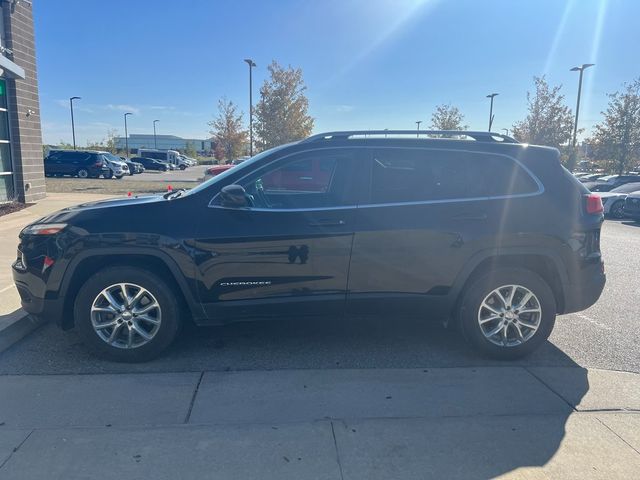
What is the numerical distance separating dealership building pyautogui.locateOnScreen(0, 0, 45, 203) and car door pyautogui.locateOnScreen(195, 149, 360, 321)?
995 cm

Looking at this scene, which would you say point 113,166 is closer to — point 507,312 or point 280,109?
point 280,109

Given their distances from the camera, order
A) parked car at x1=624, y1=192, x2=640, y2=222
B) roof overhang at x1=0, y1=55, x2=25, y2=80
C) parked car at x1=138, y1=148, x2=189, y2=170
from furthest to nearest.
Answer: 1. parked car at x1=138, y1=148, x2=189, y2=170
2. parked car at x1=624, y1=192, x2=640, y2=222
3. roof overhang at x1=0, y1=55, x2=25, y2=80

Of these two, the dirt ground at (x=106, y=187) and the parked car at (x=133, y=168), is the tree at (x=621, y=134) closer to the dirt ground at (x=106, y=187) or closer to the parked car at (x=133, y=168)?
the dirt ground at (x=106, y=187)

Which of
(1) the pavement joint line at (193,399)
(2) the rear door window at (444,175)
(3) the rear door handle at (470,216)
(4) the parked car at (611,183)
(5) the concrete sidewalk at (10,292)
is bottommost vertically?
(1) the pavement joint line at (193,399)

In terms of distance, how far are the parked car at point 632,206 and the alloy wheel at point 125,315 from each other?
16123 mm

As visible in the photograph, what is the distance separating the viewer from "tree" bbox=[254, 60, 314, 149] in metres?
27.2

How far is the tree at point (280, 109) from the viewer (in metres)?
27.2

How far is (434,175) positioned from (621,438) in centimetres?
222

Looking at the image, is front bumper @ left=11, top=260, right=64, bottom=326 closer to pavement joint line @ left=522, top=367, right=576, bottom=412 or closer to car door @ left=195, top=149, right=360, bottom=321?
car door @ left=195, top=149, right=360, bottom=321

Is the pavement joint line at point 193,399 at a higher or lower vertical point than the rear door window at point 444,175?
lower

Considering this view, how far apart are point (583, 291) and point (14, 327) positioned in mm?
4940

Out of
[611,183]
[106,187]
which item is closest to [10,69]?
[106,187]

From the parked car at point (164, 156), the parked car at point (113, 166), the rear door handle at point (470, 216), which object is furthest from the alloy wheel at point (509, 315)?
the parked car at point (164, 156)

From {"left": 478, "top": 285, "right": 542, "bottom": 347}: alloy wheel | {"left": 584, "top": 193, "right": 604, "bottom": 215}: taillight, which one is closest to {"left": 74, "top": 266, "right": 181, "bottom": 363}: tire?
{"left": 478, "top": 285, "right": 542, "bottom": 347}: alloy wheel
